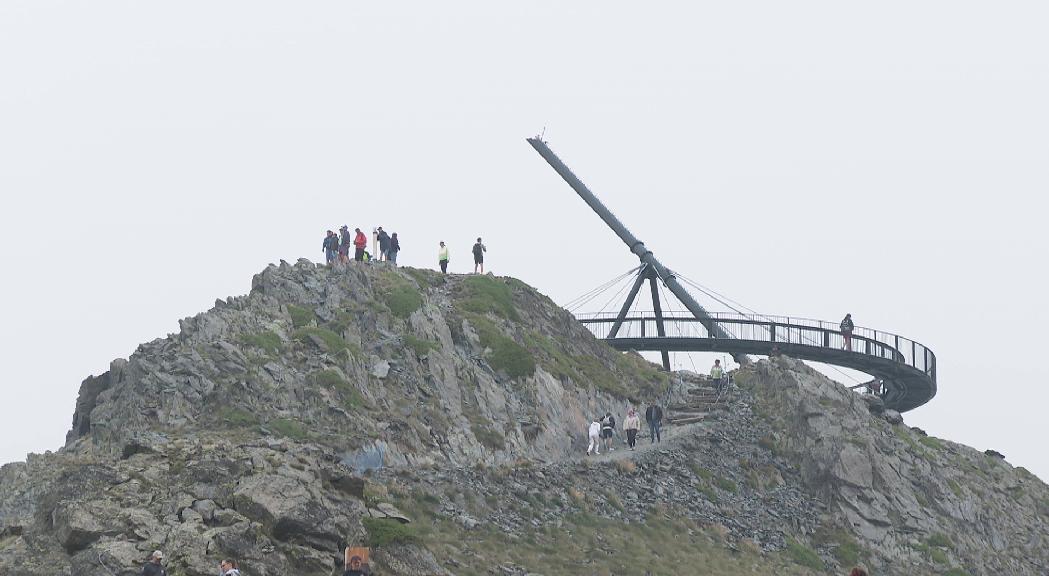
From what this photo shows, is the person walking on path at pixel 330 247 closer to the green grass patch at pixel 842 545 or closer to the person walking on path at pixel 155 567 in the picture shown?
the green grass patch at pixel 842 545

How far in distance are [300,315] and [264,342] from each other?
4304 mm

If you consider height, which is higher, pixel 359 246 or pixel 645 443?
pixel 359 246

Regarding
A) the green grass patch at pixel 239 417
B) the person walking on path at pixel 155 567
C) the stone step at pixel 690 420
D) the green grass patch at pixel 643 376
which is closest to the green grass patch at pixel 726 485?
the stone step at pixel 690 420

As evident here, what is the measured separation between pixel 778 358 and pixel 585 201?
2355 cm

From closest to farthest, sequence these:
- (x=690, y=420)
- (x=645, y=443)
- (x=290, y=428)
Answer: (x=290, y=428)
(x=645, y=443)
(x=690, y=420)

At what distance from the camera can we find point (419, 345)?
57750mm

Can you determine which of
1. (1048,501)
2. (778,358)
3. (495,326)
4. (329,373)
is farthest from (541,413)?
(1048,501)

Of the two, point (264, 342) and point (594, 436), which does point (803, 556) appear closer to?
point (594, 436)

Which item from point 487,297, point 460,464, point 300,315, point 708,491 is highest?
point 487,297

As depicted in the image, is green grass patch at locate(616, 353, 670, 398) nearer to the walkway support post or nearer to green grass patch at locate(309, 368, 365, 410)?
the walkway support post

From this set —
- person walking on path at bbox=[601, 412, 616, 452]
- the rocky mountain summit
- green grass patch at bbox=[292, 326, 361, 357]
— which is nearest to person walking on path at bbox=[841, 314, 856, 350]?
the rocky mountain summit

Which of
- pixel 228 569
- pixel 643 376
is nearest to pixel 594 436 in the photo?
pixel 643 376

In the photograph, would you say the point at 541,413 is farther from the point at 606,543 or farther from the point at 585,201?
the point at 585,201

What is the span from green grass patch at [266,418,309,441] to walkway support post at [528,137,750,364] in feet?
119
